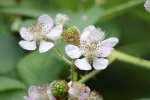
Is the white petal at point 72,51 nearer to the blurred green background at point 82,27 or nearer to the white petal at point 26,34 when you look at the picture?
the white petal at point 26,34

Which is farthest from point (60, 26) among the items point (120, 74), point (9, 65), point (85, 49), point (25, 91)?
point (120, 74)

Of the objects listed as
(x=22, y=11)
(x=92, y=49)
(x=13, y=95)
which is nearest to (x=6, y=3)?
(x=22, y=11)

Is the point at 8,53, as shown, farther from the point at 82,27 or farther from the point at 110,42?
the point at 110,42

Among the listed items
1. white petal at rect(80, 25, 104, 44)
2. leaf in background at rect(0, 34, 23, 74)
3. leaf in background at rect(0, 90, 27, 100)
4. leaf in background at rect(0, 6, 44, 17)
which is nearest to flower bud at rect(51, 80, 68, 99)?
white petal at rect(80, 25, 104, 44)

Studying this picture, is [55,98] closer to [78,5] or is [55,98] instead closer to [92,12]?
[92,12]

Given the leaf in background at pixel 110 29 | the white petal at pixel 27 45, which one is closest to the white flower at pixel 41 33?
the white petal at pixel 27 45
